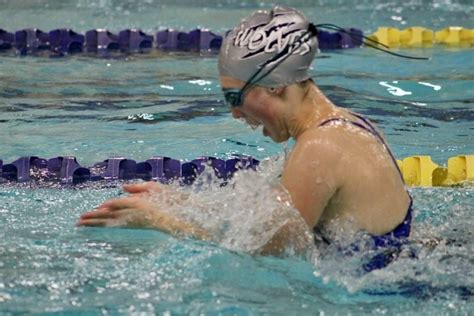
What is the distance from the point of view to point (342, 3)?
31.8 ft

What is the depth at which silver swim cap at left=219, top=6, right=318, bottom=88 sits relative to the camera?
286cm

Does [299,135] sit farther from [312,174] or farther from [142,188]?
[142,188]

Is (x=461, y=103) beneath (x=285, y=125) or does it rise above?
beneath

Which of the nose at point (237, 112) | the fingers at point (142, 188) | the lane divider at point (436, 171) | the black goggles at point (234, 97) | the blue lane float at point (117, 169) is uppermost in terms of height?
the black goggles at point (234, 97)

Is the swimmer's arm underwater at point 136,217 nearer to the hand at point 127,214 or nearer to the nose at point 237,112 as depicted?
the hand at point 127,214

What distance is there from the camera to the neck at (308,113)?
2.86 metres

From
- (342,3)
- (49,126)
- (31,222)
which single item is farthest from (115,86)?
(342,3)

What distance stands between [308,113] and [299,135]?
0.22ft

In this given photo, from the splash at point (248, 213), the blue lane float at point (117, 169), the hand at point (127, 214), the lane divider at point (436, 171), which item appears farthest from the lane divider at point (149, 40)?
the hand at point (127, 214)

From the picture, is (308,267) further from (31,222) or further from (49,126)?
(49,126)

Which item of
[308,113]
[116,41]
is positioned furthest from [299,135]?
[116,41]

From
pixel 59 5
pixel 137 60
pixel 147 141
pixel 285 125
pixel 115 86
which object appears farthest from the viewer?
pixel 59 5

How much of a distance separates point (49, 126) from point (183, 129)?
0.71 meters

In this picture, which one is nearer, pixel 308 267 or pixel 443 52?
Answer: pixel 308 267
